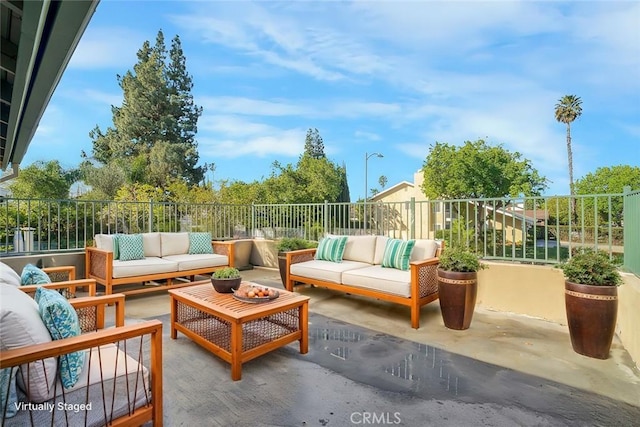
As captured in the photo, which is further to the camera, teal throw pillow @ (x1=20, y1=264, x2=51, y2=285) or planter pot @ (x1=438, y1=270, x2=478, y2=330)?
planter pot @ (x1=438, y1=270, x2=478, y2=330)

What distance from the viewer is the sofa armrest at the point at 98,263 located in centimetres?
450

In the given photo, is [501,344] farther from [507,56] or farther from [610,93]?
[610,93]

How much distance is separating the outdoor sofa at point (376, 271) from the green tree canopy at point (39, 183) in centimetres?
1553

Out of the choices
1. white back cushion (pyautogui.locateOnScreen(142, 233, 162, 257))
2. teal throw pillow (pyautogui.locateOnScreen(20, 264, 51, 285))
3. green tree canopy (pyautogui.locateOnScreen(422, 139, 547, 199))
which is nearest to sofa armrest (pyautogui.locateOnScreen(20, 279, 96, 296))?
teal throw pillow (pyautogui.locateOnScreen(20, 264, 51, 285))

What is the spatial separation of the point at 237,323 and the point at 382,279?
78.8 inches

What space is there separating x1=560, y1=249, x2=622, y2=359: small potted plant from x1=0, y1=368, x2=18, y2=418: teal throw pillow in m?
3.94

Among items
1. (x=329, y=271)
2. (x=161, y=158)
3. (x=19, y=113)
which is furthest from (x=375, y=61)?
(x=161, y=158)

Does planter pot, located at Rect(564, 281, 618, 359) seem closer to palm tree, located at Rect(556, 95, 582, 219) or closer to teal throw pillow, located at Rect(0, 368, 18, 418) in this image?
teal throw pillow, located at Rect(0, 368, 18, 418)

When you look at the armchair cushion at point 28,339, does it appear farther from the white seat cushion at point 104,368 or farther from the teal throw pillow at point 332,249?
the teal throw pillow at point 332,249

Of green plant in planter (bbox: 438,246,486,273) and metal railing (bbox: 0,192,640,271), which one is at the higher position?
metal railing (bbox: 0,192,640,271)

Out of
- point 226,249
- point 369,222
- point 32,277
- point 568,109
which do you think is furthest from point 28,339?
point 568,109

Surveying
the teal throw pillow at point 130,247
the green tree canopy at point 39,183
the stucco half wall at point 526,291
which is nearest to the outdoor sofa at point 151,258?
the teal throw pillow at point 130,247

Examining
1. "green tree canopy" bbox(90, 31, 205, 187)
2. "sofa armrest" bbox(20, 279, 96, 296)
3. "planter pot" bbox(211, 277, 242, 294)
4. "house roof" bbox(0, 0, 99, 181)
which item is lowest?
"planter pot" bbox(211, 277, 242, 294)

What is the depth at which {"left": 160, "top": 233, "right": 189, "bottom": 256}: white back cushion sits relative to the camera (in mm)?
5617
